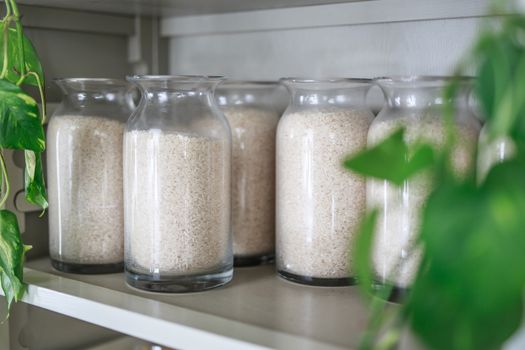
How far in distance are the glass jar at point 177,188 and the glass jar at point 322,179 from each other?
0.07 metres

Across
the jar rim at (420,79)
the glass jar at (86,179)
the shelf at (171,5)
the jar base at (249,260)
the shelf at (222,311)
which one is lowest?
the shelf at (222,311)

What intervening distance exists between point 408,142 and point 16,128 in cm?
39

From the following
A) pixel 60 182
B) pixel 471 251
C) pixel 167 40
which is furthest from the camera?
pixel 167 40

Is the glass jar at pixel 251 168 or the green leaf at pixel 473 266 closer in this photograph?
the green leaf at pixel 473 266

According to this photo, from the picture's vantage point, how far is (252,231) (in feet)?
2.74

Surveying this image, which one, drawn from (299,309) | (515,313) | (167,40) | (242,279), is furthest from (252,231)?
(515,313)

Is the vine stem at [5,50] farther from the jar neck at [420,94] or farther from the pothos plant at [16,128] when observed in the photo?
the jar neck at [420,94]

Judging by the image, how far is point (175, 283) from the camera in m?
0.71

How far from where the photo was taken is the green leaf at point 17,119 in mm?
670

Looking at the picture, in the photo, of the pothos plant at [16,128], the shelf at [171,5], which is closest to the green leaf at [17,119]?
the pothos plant at [16,128]

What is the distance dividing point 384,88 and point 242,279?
272 millimetres

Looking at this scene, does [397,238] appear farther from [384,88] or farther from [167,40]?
[167,40]

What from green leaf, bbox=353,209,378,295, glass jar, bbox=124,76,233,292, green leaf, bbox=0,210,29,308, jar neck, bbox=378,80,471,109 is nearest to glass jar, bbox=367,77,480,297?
jar neck, bbox=378,80,471,109

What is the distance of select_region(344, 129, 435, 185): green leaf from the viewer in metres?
0.34
